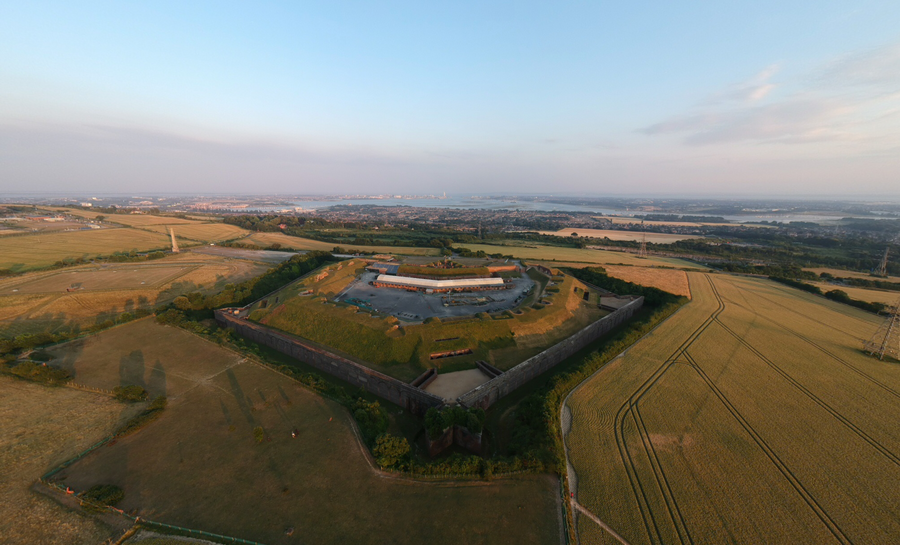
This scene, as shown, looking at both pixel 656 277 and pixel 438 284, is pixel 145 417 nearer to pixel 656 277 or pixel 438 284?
pixel 438 284

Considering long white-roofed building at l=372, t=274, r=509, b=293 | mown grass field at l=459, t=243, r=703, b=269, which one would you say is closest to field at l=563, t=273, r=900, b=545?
long white-roofed building at l=372, t=274, r=509, b=293

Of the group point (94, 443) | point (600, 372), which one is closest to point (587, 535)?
point (600, 372)

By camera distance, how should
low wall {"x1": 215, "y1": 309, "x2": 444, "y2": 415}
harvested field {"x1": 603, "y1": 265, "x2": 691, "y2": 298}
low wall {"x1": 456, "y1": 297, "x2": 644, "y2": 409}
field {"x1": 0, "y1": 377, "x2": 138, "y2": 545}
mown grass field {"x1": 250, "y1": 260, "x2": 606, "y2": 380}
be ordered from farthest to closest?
harvested field {"x1": 603, "y1": 265, "x2": 691, "y2": 298} → mown grass field {"x1": 250, "y1": 260, "x2": 606, "y2": 380} → low wall {"x1": 456, "y1": 297, "x2": 644, "y2": 409} → low wall {"x1": 215, "y1": 309, "x2": 444, "y2": 415} → field {"x1": 0, "y1": 377, "x2": 138, "y2": 545}

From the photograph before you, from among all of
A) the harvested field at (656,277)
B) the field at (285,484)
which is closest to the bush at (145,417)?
the field at (285,484)

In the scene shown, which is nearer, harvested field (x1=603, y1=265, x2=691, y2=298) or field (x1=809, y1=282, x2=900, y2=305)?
field (x1=809, y1=282, x2=900, y2=305)

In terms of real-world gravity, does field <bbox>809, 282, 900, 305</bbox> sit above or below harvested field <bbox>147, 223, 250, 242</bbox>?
below

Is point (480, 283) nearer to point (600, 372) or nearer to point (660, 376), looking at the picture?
point (600, 372)

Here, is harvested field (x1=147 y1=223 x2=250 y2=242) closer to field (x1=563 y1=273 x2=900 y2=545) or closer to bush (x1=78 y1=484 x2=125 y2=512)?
bush (x1=78 y1=484 x2=125 y2=512)
